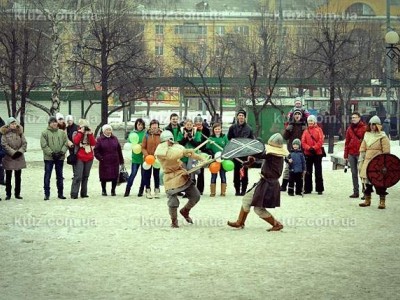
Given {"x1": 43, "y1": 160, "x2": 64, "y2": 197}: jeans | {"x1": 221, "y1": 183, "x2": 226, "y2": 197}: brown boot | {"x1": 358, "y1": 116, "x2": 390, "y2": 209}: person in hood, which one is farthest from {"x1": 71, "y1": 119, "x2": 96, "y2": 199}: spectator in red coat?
{"x1": 358, "y1": 116, "x2": 390, "y2": 209}: person in hood

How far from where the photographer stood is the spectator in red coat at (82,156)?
18.6 meters

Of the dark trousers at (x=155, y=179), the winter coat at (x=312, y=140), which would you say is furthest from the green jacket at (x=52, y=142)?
the winter coat at (x=312, y=140)

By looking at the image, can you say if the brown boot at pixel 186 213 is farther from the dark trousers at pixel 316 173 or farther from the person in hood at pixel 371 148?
the dark trousers at pixel 316 173

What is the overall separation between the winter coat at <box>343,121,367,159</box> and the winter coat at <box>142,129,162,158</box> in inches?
156

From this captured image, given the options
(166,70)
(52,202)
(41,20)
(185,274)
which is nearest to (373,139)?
(52,202)

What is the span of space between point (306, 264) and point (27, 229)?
515 cm

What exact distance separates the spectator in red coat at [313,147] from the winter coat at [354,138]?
942mm

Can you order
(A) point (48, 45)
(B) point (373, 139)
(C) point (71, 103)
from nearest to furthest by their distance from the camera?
1. (B) point (373, 139)
2. (C) point (71, 103)
3. (A) point (48, 45)

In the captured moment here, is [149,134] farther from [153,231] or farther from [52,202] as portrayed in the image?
[153,231]

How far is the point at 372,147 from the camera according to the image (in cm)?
1678

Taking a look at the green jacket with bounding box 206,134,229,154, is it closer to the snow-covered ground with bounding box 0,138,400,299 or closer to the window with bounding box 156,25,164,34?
the snow-covered ground with bounding box 0,138,400,299

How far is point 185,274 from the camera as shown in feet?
32.3

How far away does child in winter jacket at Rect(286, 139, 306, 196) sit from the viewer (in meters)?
19.1

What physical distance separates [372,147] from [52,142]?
6.59 m
